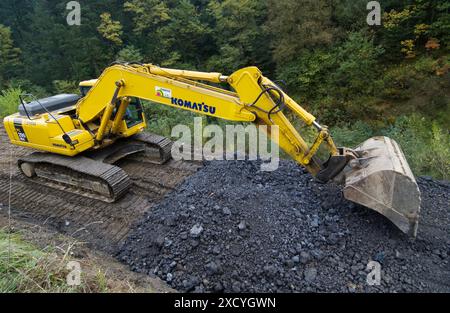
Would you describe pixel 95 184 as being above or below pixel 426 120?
above

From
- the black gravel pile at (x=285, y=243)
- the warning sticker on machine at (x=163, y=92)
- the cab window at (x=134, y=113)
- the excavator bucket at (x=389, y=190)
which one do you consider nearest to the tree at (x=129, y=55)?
the cab window at (x=134, y=113)

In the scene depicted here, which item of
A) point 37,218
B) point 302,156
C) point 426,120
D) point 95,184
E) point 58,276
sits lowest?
point 426,120

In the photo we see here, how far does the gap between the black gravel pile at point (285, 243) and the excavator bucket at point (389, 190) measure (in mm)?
364

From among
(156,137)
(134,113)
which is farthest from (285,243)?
(134,113)

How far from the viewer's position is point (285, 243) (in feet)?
13.3

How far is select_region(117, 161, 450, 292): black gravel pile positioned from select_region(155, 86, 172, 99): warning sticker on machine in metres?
1.57

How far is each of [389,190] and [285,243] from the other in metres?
1.37

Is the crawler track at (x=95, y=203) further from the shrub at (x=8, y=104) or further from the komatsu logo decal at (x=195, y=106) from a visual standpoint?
the shrub at (x=8, y=104)

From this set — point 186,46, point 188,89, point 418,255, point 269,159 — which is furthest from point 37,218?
point 186,46

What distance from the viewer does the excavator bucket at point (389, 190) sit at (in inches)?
150

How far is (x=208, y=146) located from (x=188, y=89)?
3.06 metres

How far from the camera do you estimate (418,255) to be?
12.7 ft

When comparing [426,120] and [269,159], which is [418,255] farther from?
[426,120]

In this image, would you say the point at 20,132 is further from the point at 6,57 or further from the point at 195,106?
the point at 6,57
